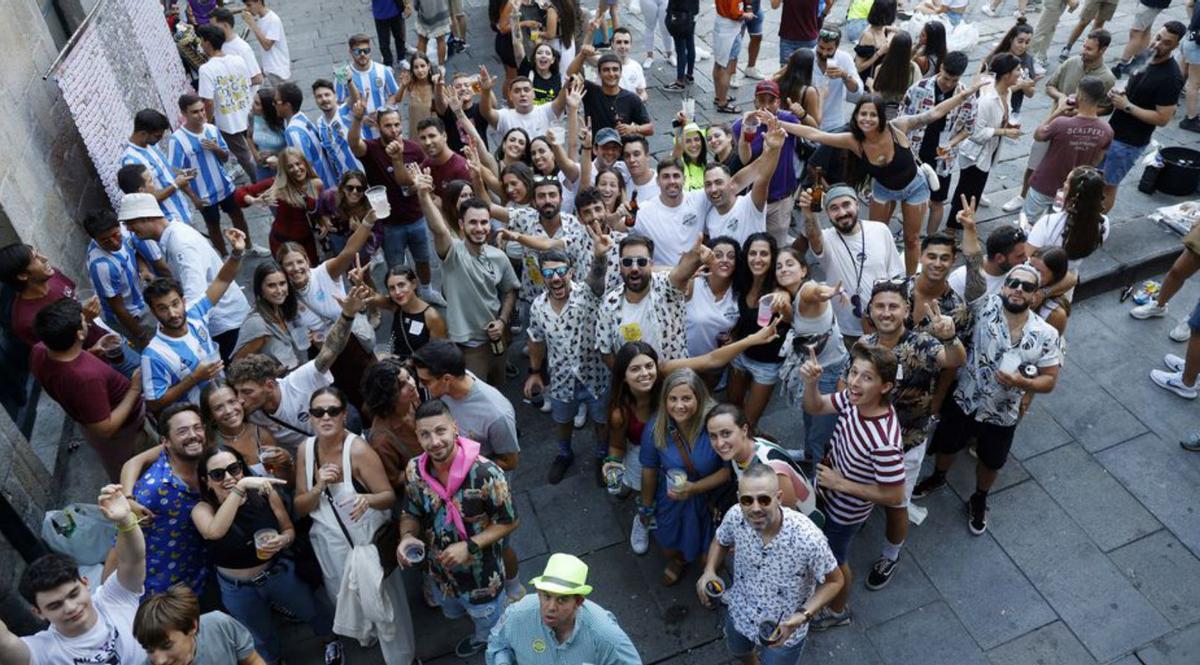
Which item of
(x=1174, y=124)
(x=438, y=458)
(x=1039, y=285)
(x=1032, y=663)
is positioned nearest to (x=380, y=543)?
(x=438, y=458)

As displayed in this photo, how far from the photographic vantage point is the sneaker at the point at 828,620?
4.76m

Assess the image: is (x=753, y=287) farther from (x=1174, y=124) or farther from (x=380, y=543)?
(x=1174, y=124)

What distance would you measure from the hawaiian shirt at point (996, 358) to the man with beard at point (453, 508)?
9.82ft

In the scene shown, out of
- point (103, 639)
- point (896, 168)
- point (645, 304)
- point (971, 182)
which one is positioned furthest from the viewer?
point (971, 182)

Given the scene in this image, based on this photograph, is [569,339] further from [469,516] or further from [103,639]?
[103,639]

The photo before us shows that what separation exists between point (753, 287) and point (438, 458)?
2415 millimetres

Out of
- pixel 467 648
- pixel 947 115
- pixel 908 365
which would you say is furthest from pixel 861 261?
pixel 467 648

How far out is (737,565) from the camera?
393 cm

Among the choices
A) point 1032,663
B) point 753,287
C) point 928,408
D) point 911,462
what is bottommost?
point 1032,663

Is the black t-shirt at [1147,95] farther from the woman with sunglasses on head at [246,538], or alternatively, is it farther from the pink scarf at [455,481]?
the woman with sunglasses on head at [246,538]

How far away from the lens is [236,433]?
4348mm

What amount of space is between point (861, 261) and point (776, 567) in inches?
102

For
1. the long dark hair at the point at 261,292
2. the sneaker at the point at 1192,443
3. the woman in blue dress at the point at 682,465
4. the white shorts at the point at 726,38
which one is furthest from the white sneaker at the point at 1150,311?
the long dark hair at the point at 261,292

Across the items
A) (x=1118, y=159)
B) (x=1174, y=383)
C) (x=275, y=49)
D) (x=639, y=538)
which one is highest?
(x=275, y=49)
